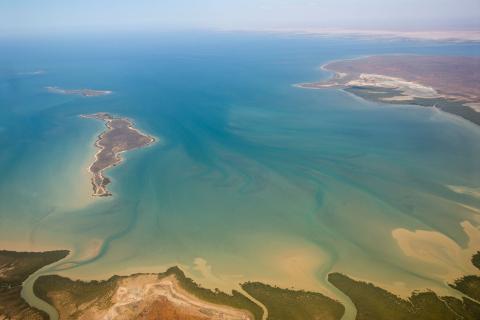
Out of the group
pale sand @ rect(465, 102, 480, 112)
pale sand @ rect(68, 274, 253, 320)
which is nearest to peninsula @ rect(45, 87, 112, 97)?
pale sand @ rect(68, 274, 253, 320)

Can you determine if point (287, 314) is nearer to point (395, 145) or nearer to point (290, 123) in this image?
point (395, 145)

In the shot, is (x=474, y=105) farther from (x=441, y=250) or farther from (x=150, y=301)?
(x=150, y=301)

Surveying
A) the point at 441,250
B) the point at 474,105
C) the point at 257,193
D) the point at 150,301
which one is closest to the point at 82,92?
the point at 257,193

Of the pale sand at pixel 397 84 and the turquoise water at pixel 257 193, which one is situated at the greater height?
the pale sand at pixel 397 84

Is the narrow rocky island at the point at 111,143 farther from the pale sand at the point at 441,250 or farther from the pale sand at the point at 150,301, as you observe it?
the pale sand at the point at 441,250

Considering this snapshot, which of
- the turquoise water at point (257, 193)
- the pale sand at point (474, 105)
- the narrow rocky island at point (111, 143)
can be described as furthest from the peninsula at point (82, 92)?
the pale sand at point (474, 105)
